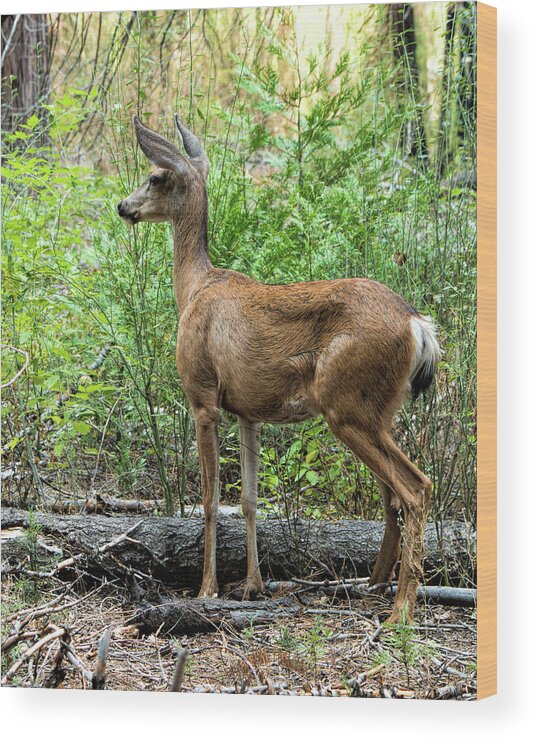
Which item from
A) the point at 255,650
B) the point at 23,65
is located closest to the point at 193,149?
the point at 23,65

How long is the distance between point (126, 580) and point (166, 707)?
2.35ft

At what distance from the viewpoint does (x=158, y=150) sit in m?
6.25

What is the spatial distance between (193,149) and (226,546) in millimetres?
2188

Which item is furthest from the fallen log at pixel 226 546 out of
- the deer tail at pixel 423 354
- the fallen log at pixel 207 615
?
the deer tail at pixel 423 354

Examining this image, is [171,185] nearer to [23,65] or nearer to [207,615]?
[23,65]

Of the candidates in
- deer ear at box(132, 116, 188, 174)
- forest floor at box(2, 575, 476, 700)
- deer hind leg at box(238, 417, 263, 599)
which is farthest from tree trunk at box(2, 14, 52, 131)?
forest floor at box(2, 575, 476, 700)

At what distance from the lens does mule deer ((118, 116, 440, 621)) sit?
5.54 m

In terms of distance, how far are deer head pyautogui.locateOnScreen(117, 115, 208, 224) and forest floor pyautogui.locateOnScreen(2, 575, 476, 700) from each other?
2048mm

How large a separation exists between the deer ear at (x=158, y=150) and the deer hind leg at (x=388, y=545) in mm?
2046

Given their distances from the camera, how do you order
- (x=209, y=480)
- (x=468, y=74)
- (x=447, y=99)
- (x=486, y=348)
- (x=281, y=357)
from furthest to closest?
1. (x=209, y=480)
2. (x=447, y=99)
3. (x=281, y=357)
4. (x=468, y=74)
5. (x=486, y=348)

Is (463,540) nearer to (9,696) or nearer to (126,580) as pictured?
(126,580)

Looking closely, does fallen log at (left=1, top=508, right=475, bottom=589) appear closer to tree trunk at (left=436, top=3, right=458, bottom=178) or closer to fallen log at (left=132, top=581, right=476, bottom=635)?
fallen log at (left=132, top=581, right=476, bottom=635)

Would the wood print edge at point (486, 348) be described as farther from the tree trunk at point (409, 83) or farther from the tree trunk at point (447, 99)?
the tree trunk at point (409, 83)

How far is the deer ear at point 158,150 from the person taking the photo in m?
6.20
